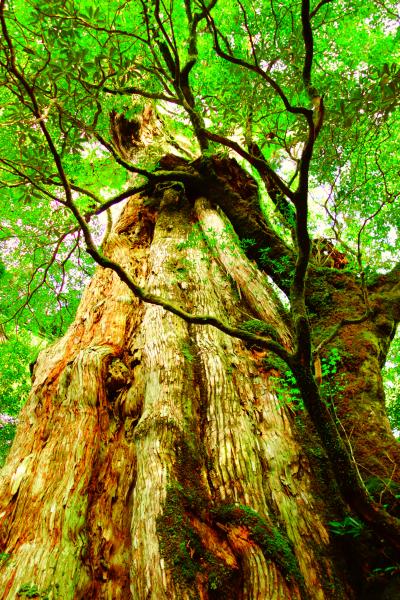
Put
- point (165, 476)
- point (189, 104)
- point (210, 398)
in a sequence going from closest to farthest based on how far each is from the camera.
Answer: point (165, 476), point (210, 398), point (189, 104)

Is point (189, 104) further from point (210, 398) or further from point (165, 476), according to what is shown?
point (165, 476)

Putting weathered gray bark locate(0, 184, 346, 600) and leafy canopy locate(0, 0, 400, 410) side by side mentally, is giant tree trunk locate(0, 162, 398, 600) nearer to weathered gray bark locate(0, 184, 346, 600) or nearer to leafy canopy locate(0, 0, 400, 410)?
weathered gray bark locate(0, 184, 346, 600)

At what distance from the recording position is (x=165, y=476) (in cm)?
231

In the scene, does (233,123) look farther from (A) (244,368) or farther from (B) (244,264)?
(A) (244,368)

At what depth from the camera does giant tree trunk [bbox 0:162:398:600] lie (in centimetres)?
198

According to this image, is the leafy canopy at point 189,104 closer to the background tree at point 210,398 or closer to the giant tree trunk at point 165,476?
the background tree at point 210,398

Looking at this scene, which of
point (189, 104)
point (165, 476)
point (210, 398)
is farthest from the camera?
point (189, 104)

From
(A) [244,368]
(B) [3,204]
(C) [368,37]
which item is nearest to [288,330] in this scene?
(A) [244,368]

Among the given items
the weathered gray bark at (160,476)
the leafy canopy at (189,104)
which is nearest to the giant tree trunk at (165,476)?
the weathered gray bark at (160,476)

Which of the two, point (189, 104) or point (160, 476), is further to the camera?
point (189, 104)

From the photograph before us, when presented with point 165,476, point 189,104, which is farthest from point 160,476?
point 189,104

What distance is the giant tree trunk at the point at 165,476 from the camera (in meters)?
1.98

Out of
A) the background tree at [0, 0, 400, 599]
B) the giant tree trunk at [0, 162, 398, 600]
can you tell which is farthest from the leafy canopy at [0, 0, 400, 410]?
the giant tree trunk at [0, 162, 398, 600]

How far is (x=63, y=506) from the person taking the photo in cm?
230
